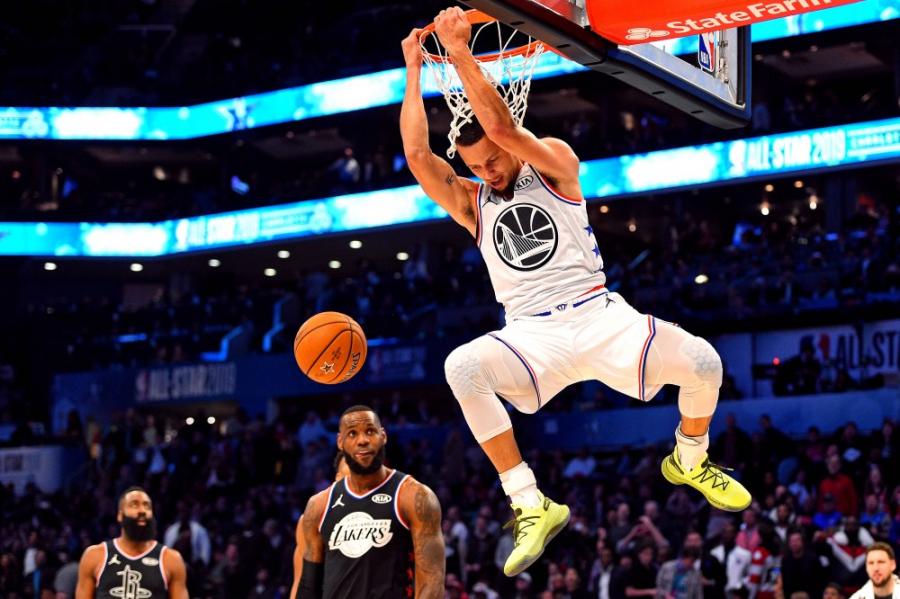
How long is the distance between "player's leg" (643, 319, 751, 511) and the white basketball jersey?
0.49 m

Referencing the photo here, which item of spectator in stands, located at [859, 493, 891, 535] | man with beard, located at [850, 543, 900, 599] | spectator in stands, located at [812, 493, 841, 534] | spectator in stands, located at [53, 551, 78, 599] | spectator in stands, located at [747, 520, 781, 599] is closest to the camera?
man with beard, located at [850, 543, 900, 599]

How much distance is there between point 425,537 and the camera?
717cm

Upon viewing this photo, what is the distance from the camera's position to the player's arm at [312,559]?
7.27 m

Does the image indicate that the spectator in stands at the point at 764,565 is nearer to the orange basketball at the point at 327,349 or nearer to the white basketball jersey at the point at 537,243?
the orange basketball at the point at 327,349

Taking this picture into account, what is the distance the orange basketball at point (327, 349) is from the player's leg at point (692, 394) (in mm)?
2184

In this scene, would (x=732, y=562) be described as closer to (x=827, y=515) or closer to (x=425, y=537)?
(x=827, y=515)

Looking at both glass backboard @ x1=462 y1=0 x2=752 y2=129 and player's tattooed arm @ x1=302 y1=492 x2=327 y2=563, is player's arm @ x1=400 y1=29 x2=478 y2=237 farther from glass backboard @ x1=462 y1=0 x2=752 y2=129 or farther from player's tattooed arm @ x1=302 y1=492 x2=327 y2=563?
player's tattooed arm @ x1=302 y1=492 x2=327 y2=563

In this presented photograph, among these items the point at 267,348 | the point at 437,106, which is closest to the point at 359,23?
the point at 437,106

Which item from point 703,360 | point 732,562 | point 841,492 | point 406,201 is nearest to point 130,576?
point 703,360

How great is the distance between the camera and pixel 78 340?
32594mm

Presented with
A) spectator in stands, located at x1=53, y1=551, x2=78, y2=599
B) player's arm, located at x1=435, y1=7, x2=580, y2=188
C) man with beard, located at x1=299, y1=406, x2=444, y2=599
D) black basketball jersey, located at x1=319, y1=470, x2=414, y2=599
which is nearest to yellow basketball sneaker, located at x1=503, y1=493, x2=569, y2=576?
man with beard, located at x1=299, y1=406, x2=444, y2=599

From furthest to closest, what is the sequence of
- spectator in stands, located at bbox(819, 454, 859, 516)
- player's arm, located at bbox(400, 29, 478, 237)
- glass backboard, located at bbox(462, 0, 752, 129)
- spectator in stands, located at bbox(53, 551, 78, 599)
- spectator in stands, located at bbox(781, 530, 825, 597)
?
spectator in stands, located at bbox(53, 551, 78, 599) < spectator in stands, located at bbox(819, 454, 859, 516) < spectator in stands, located at bbox(781, 530, 825, 597) < player's arm, located at bbox(400, 29, 478, 237) < glass backboard, located at bbox(462, 0, 752, 129)

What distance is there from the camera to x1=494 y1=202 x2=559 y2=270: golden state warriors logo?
21.6ft

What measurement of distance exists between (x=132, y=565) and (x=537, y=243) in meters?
4.45
